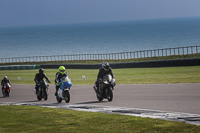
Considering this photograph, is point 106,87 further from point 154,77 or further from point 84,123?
point 154,77

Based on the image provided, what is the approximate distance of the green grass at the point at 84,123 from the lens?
396 inches

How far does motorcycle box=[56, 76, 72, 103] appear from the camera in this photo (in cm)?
1736

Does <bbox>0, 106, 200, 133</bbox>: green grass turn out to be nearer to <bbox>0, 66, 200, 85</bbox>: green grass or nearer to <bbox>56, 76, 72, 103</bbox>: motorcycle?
<bbox>56, 76, 72, 103</bbox>: motorcycle

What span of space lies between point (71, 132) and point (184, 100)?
273 inches

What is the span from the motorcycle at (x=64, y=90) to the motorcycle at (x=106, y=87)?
4.53 feet

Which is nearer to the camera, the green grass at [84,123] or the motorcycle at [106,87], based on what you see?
the green grass at [84,123]

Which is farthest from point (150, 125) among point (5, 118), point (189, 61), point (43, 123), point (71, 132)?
point (189, 61)

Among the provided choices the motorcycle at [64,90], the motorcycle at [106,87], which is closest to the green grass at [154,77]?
the motorcycle at [106,87]

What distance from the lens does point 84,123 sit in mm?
11359

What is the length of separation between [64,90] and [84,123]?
644 centimetres

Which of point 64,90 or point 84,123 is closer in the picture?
point 84,123

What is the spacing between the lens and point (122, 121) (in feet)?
37.1

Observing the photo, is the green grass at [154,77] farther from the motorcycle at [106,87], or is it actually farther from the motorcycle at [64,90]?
the motorcycle at [64,90]

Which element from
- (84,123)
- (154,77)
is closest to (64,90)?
(84,123)
